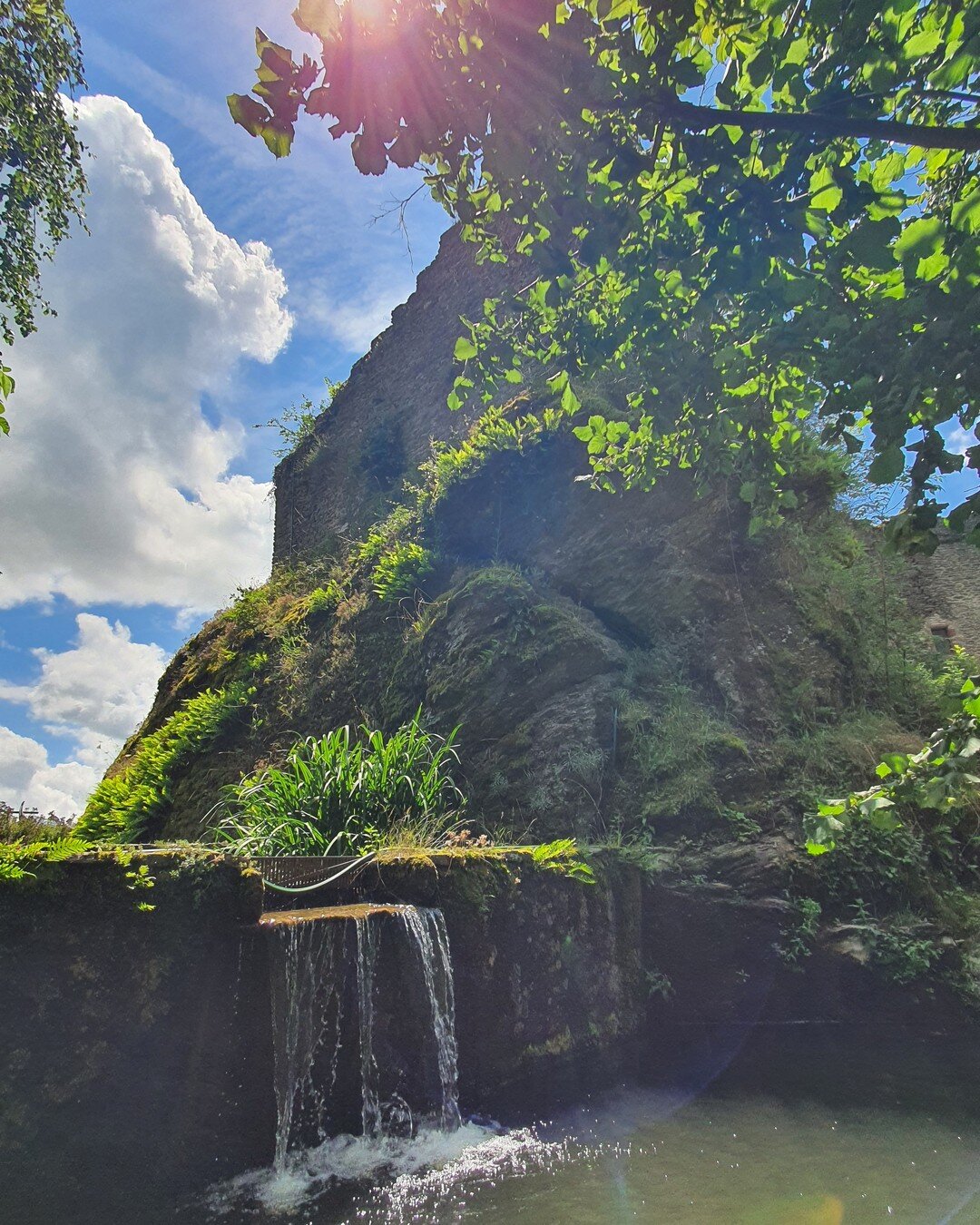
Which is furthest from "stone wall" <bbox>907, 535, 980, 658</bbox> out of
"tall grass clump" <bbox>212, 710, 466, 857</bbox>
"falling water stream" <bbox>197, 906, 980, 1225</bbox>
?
"falling water stream" <bbox>197, 906, 980, 1225</bbox>

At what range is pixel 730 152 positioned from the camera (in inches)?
93.0

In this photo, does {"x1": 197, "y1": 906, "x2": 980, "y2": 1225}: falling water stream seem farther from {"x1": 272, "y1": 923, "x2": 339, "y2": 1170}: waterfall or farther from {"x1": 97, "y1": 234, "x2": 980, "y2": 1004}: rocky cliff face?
{"x1": 97, "y1": 234, "x2": 980, "y2": 1004}: rocky cliff face

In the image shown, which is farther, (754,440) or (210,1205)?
(754,440)

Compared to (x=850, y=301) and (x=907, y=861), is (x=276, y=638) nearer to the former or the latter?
(x=907, y=861)

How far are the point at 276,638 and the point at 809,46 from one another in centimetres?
844

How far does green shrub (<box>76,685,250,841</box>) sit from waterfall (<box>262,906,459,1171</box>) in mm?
5135

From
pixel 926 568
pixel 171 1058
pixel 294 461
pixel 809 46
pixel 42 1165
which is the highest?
pixel 294 461

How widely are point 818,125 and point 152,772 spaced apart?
27.2 feet

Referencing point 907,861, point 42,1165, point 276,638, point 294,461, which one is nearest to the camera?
point 42,1165

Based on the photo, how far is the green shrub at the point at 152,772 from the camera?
742cm

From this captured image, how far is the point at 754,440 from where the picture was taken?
131 inches

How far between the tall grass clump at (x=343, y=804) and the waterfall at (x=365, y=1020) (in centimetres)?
114

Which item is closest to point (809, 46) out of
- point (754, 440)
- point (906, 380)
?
point (906, 380)

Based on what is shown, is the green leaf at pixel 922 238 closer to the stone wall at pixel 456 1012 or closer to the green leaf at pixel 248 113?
the green leaf at pixel 248 113
